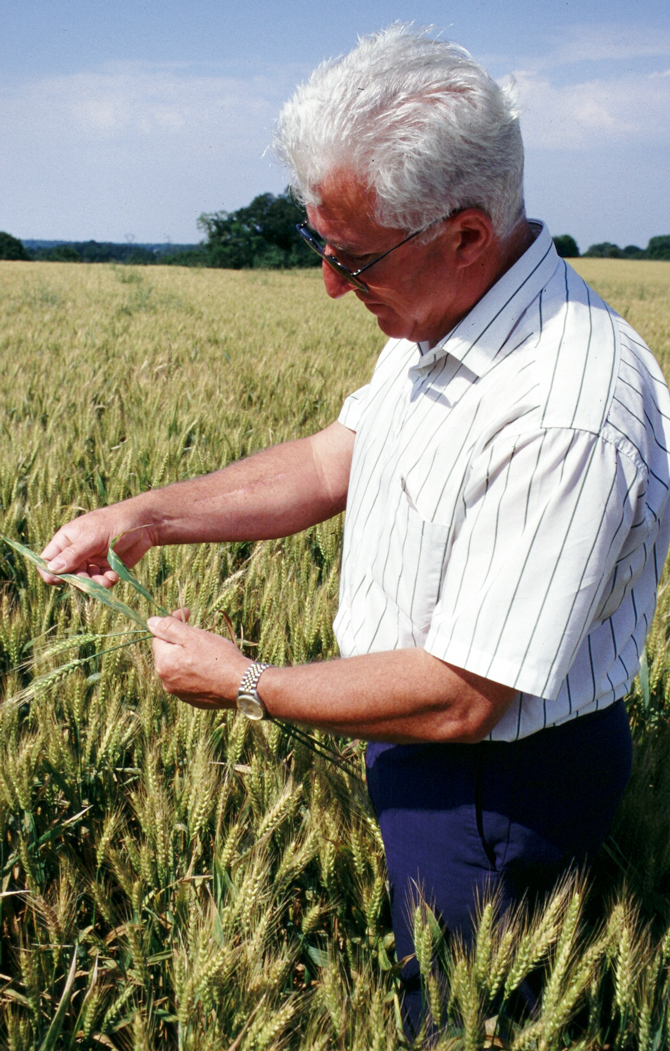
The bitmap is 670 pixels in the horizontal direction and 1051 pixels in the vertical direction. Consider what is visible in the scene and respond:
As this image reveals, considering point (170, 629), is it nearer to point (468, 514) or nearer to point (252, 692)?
point (252, 692)

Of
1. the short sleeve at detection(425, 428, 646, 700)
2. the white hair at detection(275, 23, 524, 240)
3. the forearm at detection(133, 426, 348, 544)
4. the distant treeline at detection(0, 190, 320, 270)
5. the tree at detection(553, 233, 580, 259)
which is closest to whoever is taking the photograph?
the short sleeve at detection(425, 428, 646, 700)

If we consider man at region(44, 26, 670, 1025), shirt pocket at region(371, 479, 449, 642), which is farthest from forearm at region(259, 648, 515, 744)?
shirt pocket at region(371, 479, 449, 642)

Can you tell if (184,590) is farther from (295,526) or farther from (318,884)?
(318,884)

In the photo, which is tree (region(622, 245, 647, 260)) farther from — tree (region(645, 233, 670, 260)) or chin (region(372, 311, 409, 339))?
chin (region(372, 311, 409, 339))

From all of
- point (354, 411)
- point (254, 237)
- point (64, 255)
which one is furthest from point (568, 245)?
point (354, 411)

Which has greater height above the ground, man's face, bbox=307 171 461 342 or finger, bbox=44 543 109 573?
man's face, bbox=307 171 461 342

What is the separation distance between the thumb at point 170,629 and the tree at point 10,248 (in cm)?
6439

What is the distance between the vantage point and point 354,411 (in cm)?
163

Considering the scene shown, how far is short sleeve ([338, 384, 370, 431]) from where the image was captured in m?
1.60

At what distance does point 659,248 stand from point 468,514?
67254 mm

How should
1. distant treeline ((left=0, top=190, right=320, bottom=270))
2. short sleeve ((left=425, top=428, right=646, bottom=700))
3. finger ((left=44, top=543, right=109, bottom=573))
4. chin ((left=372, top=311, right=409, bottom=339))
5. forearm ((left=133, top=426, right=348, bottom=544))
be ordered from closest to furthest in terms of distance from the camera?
short sleeve ((left=425, top=428, right=646, bottom=700)), chin ((left=372, top=311, right=409, bottom=339)), finger ((left=44, top=543, right=109, bottom=573)), forearm ((left=133, top=426, right=348, bottom=544)), distant treeline ((left=0, top=190, right=320, bottom=270))

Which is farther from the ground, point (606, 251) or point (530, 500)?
point (606, 251)

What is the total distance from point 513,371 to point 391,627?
0.45m

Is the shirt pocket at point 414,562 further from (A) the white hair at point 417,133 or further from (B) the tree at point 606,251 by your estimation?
(B) the tree at point 606,251
